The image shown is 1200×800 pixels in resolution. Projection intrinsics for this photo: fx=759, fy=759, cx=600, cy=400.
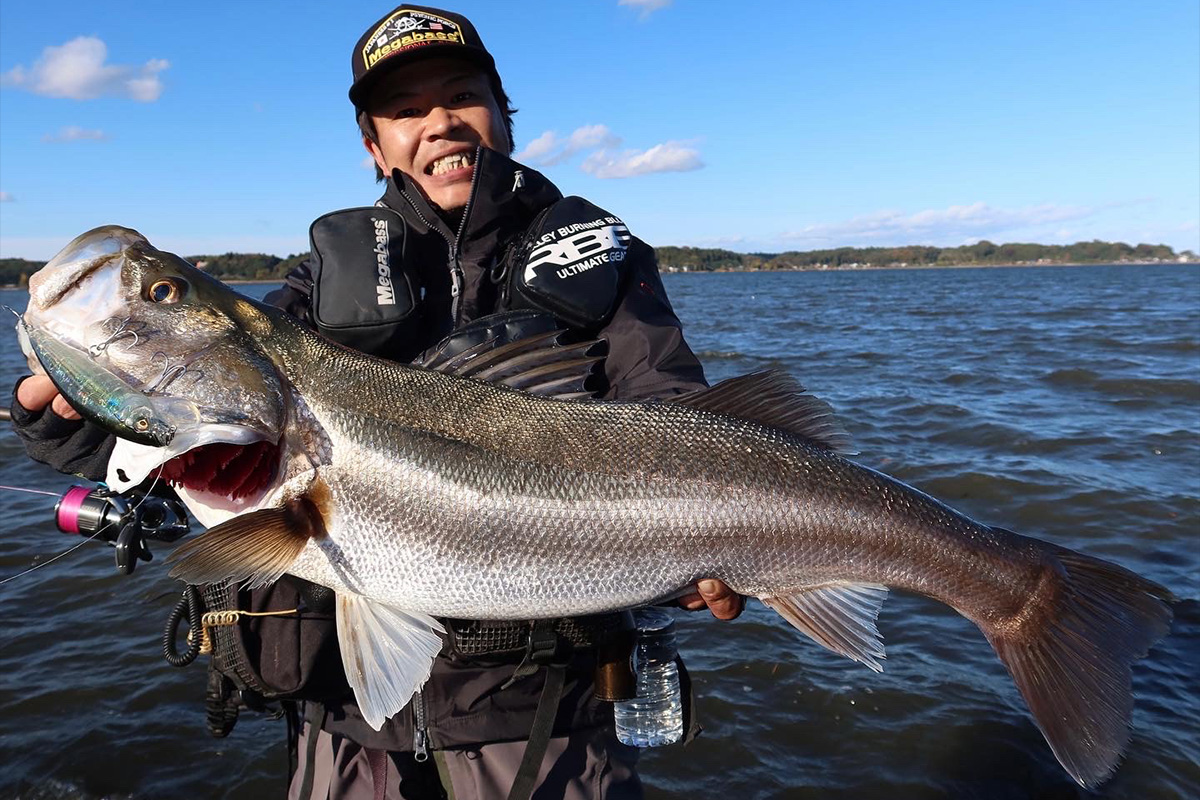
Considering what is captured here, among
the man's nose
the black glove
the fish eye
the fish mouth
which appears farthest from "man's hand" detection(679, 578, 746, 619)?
the man's nose

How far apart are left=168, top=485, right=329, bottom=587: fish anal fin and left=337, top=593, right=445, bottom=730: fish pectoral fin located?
276mm

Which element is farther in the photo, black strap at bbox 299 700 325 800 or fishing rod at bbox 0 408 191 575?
fishing rod at bbox 0 408 191 575

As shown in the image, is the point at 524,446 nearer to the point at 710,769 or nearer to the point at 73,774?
the point at 710,769

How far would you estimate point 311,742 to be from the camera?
301 cm

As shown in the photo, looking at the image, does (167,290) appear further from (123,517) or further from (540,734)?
(540,734)

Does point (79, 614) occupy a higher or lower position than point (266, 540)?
lower

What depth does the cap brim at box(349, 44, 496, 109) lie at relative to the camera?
10.8 ft

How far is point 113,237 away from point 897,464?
974 cm

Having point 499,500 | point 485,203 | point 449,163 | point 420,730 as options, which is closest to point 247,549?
point 499,500

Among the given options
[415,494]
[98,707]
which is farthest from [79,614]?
[415,494]

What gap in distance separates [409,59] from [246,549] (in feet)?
7.18

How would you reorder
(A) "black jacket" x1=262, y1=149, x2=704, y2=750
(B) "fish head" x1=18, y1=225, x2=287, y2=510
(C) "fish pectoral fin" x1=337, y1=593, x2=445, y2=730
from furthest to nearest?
(A) "black jacket" x1=262, y1=149, x2=704, y2=750 → (C) "fish pectoral fin" x1=337, y1=593, x2=445, y2=730 → (B) "fish head" x1=18, y1=225, x2=287, y2=510

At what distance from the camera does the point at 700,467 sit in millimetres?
2617

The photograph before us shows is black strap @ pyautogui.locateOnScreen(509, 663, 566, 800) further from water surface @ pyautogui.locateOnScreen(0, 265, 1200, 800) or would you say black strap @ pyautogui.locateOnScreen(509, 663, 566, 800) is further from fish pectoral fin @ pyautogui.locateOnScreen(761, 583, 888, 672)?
water surface @ pyautogui.locateOnScreen(0, 265, 1200, 800)
